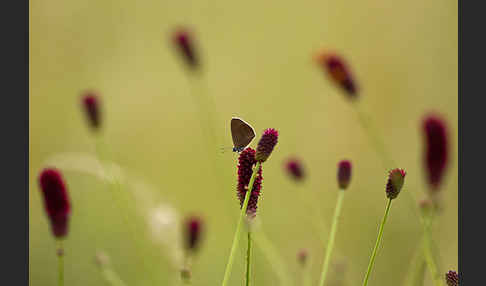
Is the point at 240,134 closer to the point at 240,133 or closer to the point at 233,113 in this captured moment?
the point at 240,133

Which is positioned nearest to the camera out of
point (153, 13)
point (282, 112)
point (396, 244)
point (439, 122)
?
point (439, 122)

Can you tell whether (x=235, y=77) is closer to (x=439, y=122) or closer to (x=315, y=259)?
(x=315, y=259)

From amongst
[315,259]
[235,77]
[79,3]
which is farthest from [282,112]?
[79,3]

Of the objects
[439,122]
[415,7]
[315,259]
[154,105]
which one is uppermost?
[415,7]

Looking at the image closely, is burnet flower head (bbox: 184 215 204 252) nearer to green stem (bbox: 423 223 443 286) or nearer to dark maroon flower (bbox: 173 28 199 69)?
green stem (bbox: 423 223 443 286)

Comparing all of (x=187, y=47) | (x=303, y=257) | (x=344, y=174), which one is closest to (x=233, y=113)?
(x=187, y=47)

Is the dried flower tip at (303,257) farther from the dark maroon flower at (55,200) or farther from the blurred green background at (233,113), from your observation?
the blurred green background at (233,113)
